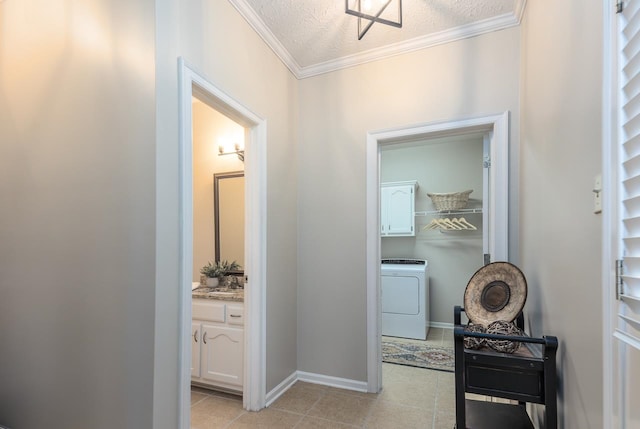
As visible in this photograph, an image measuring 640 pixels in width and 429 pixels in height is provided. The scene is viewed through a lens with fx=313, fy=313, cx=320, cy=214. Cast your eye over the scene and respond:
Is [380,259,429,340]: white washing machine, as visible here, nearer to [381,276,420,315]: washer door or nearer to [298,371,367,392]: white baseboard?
[381,276,420,315]: washer door

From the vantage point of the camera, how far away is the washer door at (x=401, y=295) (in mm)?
A: 3936

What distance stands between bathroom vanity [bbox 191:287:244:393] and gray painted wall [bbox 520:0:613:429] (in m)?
1.98

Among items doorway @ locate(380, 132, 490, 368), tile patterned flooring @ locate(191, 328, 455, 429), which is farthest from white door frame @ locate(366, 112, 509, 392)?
doorway @ locate(380, 132, 490, 368)

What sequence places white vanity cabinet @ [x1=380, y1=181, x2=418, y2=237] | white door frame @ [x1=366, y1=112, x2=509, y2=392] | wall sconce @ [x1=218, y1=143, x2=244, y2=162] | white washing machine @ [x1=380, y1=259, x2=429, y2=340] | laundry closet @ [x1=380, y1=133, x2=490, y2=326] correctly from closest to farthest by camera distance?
1. white door frame @ [x1=366, y1=112, x2=509, y2=392]
2. wall sconce @ [x1=218, y1=143, x2=244, y2=162]
3. white washing machine @ [x1=380, y1=259, x2=429, y2=340]
4. laundry closet @ [x1=380, y1=133, x2=490, y2=326]
5. white vanity cabinet @ [x1=380, y1=181, x2=418, y2=237]

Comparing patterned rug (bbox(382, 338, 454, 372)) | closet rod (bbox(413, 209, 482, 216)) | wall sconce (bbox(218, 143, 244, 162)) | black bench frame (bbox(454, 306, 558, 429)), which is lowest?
patterned rug (bbox(382, 338, 454, 372))

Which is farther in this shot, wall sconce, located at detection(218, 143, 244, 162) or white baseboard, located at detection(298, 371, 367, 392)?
wall sconce, located at detection(218, 143, 244, 162)

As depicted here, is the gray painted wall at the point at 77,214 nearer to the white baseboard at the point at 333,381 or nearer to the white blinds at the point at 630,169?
the white baseboard at the point at 333,381

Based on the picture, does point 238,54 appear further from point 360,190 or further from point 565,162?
point 565,162

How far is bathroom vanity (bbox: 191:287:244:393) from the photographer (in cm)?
241

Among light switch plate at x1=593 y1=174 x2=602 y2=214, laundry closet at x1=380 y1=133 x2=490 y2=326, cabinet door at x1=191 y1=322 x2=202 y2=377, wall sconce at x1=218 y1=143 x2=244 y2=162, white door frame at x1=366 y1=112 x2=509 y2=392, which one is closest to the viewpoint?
light switch plate at x1=593 y1=174 x2=602 y2=214

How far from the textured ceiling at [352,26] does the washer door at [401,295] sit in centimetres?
263

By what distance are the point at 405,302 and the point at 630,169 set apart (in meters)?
3.38

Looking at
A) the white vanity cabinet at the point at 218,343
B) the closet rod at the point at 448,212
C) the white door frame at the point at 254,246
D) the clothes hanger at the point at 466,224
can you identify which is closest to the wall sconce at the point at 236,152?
the white door frame at the point at 254,246

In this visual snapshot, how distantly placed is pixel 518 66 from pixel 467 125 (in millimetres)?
502
